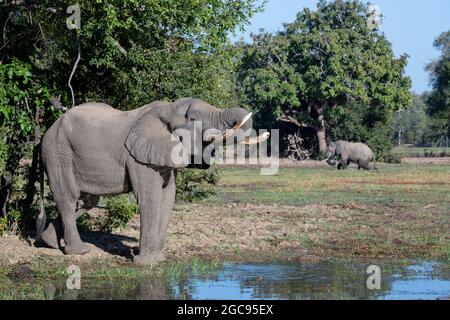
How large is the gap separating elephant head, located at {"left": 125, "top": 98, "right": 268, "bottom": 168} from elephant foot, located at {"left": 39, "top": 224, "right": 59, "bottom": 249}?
6.88ft

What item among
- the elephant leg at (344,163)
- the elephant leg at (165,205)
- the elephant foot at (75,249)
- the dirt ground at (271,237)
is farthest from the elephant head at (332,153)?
the elephant foot at (75,249)

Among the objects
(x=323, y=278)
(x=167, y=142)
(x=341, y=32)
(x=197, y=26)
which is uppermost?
(x=341, y=32)

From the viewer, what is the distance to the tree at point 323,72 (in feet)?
185

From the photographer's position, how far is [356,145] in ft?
156

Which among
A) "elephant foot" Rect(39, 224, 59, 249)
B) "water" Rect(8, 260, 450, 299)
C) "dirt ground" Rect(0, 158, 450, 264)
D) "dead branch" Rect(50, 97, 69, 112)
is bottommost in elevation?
"water" Rect(8, 260, 450, 299)

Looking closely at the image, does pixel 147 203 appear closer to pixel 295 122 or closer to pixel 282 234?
pixel 282 234

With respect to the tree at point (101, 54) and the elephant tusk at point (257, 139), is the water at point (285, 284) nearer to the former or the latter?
the elephant tusk at point (257, 139)

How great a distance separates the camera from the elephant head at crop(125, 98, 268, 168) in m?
12.3

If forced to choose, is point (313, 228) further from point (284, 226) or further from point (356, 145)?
point (356, 145)

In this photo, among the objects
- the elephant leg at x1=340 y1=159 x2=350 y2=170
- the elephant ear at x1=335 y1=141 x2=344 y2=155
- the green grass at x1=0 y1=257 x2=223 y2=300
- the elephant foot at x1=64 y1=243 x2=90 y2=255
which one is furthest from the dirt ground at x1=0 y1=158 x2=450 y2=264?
the elephant ear at x1=335 y1=141 x2=344 y2=155

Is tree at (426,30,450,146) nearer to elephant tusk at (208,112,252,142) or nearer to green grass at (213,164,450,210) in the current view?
green grass at (213,164,450,210)
